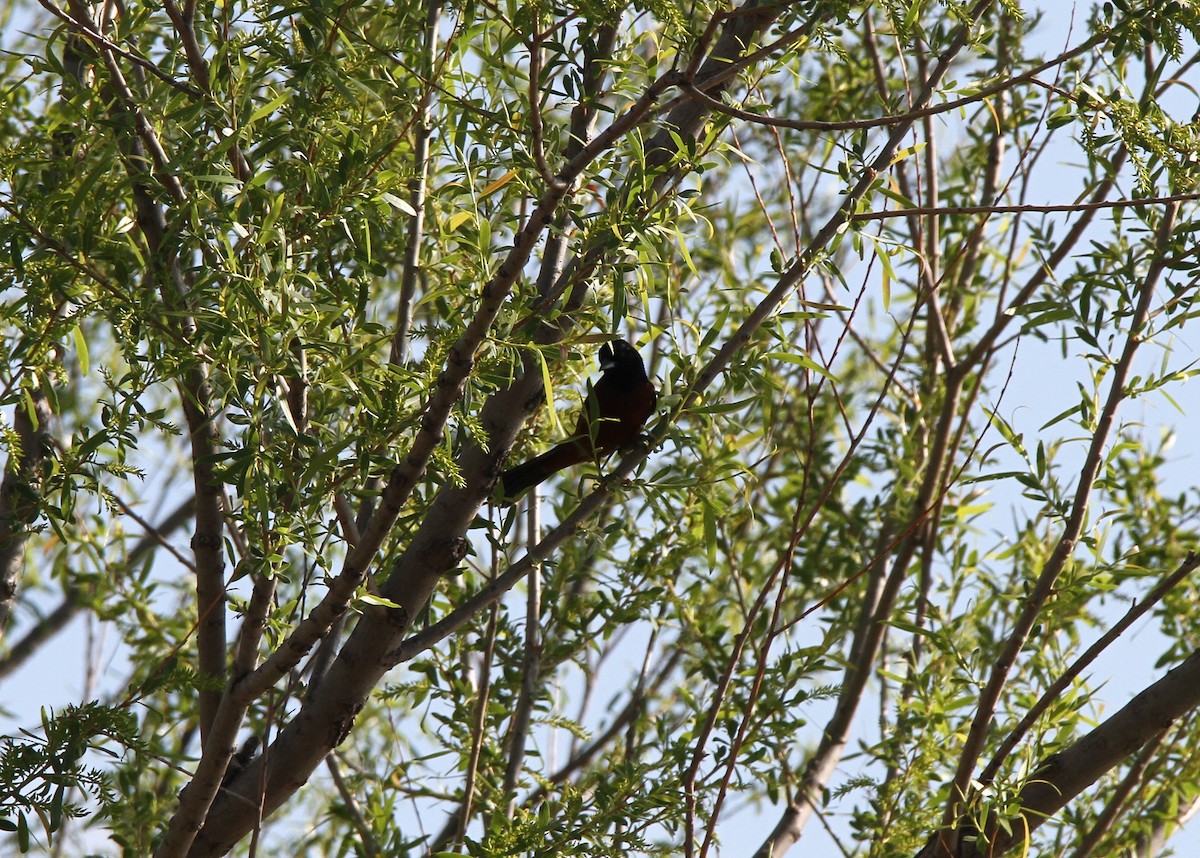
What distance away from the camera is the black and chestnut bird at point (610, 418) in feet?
11.1

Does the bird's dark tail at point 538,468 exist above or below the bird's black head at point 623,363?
below

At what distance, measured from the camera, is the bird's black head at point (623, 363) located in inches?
174

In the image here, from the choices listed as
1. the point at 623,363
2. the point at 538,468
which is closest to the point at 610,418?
the point at 538,468

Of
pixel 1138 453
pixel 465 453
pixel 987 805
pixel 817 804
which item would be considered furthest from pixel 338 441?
pixel 1138 453

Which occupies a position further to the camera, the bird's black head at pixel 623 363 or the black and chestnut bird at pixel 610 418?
the bird's black head at pixel 623 363

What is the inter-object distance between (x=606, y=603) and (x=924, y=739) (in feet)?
3.16

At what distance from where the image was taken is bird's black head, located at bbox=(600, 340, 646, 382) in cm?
441

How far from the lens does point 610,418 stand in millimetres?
2910

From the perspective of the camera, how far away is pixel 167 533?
521cm

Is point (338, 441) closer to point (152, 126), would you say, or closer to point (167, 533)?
point (152, 126)

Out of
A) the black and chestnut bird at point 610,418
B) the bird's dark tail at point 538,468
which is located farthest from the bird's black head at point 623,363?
the bird's dark tail at point 538,468

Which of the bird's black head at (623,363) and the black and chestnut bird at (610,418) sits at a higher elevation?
the bird's black head at (623,363)

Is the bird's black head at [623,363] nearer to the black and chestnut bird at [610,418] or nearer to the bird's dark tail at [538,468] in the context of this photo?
the black and chestnut bird at [610,418]

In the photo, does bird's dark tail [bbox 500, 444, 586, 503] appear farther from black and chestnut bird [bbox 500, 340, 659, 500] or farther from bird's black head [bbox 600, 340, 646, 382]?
bird's black head [bbox 600, 340, 646, 382]
